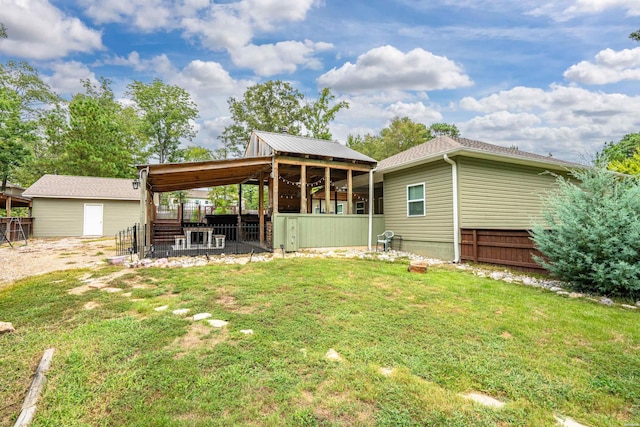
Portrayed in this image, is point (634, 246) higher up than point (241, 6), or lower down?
lower down

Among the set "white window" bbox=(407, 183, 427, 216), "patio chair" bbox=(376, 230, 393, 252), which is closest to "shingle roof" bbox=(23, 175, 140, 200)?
"patio chair" bbox=(376, 230, 393, 252)

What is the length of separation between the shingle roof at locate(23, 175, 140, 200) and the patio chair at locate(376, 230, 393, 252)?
1525cm

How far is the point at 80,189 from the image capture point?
17.2 meters

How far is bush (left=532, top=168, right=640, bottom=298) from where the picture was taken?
4539mm

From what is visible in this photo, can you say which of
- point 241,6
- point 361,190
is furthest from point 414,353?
point 241,6

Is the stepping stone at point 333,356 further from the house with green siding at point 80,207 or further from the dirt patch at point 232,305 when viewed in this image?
the house with green siding at point 80,207

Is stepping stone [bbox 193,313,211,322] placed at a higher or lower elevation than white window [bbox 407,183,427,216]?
lower

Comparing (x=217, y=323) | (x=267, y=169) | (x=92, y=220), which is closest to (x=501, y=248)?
(x=217, y=323)

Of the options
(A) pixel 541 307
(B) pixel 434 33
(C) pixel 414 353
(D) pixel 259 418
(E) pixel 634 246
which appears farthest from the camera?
(B) pixel 434 33

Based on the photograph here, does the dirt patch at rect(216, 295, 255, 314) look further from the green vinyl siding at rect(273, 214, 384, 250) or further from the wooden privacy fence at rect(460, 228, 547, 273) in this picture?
the wooden privacy fence at rect(460, 228, 547, 273)

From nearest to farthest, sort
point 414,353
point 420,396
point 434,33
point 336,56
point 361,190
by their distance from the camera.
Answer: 1. point 420,396
2. point 414,353
3. point 434,33
4. point 361,190
5. point 336,56

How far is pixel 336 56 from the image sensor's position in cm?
1781

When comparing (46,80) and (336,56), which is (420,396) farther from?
(46,80)

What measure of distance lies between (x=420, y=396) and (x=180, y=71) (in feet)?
97.3
